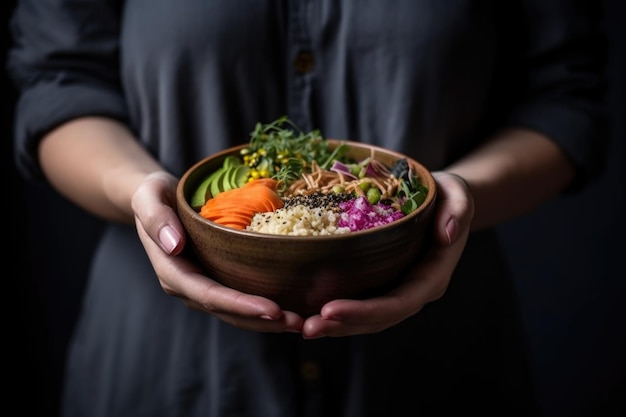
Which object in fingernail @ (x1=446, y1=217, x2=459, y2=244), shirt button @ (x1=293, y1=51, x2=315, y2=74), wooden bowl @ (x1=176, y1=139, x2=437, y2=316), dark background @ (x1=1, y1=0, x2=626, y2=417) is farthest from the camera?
dark background @ (x1=1, y1=0, x2=626, y2=417)

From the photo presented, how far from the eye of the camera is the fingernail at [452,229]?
3.13 ft

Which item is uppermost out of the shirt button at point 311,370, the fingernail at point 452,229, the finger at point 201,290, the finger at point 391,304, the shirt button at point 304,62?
the shirt button at point 304,62

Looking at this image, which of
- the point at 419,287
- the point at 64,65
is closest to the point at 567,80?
the point at 419,287

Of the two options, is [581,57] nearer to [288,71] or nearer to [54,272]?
[288,71]

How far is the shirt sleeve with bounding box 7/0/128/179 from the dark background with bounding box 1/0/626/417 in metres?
0.77

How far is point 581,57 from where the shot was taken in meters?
1.40

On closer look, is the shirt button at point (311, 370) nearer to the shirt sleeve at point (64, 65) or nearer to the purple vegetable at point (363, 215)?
the purple vegetable at point (363, 215)

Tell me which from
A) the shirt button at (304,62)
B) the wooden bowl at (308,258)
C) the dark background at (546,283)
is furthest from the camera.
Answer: the dark background at (546,283)

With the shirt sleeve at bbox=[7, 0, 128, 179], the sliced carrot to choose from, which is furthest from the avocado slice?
the shirt sleeve at bbox=[7, 0, 128, 179]

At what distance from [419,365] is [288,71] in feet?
2.46

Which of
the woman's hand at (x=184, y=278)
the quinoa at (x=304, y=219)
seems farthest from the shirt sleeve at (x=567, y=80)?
the woman's hand at (x=184, y=278)

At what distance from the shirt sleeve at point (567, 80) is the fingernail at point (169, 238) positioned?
892 millimetres

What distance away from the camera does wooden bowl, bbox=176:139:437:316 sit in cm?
83

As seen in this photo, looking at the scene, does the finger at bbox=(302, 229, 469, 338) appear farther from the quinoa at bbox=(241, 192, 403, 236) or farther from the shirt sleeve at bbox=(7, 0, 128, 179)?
the shirt sleeve at bbox=(7, 0, 128, 179)
